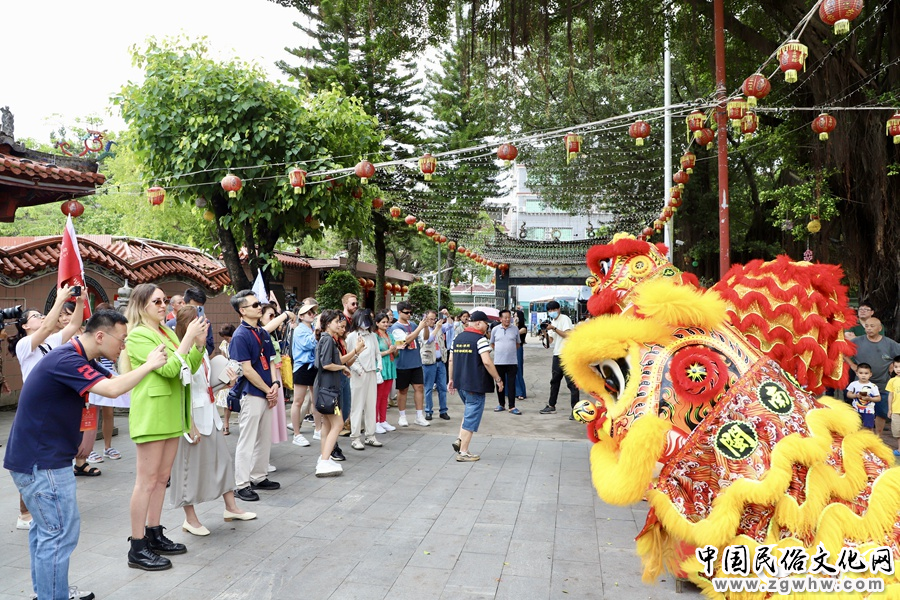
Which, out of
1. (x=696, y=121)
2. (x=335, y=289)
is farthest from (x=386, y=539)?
(x=335, y=289)

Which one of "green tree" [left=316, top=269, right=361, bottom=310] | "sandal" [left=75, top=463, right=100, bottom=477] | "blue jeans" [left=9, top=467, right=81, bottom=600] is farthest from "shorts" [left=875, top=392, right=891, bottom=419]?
"green tree" [left=316, top=269, right=361, bottom=310]

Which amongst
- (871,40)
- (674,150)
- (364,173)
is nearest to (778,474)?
(364,173)

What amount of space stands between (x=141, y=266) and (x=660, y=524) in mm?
10943

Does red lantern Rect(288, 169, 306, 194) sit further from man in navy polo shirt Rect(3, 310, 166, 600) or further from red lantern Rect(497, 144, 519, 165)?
man in navy polo shirt Rect(3, 310, 166, 600)

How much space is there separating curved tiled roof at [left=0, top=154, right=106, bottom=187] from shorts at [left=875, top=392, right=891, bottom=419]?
29.7 ft

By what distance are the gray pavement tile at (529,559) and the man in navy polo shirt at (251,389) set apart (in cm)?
216

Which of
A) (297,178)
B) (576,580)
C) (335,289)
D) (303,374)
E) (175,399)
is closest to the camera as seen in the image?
(576,580)

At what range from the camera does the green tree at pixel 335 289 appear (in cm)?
1548

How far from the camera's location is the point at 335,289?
15.8 m

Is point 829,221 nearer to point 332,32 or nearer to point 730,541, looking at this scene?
point 730,541

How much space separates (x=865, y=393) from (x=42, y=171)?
8.98 metres

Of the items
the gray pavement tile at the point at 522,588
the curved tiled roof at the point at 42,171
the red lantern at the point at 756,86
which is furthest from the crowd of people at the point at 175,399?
the red lantern at the point at 756,86

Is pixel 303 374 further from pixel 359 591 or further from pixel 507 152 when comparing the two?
pixel 507 152

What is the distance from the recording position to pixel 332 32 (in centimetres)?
1808
